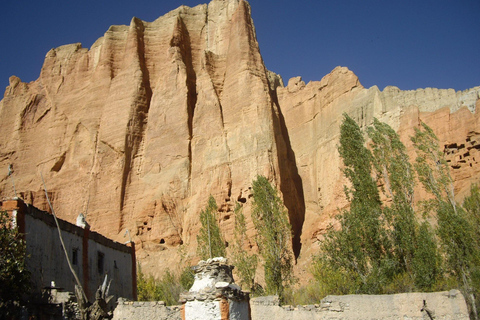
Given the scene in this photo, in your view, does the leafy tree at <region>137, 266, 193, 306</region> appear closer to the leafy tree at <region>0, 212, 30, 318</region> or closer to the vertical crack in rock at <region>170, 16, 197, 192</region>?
the leafy tree at <region>0, 212, 30, 318</region>

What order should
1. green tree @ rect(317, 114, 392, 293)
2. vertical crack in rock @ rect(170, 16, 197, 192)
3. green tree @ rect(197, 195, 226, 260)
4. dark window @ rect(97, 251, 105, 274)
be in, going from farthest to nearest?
vertical crack in rock @ rect(170, 16, 197, 192) → green tree @ rect(197, 195, 226, 260) → dark window @ rect(97, 251, 105, 274) → green tree @ rect(317, 114, 392, 293)

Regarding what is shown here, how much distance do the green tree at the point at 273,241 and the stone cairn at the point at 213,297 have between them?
43.9ft

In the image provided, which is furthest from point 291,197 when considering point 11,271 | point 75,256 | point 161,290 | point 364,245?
point 11,271

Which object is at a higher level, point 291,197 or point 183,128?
point 183,128

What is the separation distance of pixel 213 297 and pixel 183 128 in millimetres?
34078

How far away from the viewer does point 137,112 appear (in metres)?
42.7

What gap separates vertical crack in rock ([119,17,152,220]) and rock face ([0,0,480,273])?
0.32 ft

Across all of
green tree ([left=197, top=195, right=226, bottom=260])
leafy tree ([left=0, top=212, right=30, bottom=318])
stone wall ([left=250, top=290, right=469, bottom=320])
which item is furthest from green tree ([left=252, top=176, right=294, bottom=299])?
leafy tree ([left=0, top=212, right=30, bottom=318])

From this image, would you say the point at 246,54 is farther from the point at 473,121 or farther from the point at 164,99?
the point at 473,121

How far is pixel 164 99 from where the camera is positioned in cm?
4262

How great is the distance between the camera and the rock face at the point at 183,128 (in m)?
36.7

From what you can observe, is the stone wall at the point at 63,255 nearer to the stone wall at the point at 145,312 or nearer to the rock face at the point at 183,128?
the stone wall at the point at 145,312

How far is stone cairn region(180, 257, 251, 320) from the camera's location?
7531 mm

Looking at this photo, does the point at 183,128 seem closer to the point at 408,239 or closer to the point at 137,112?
the point at 137,112
